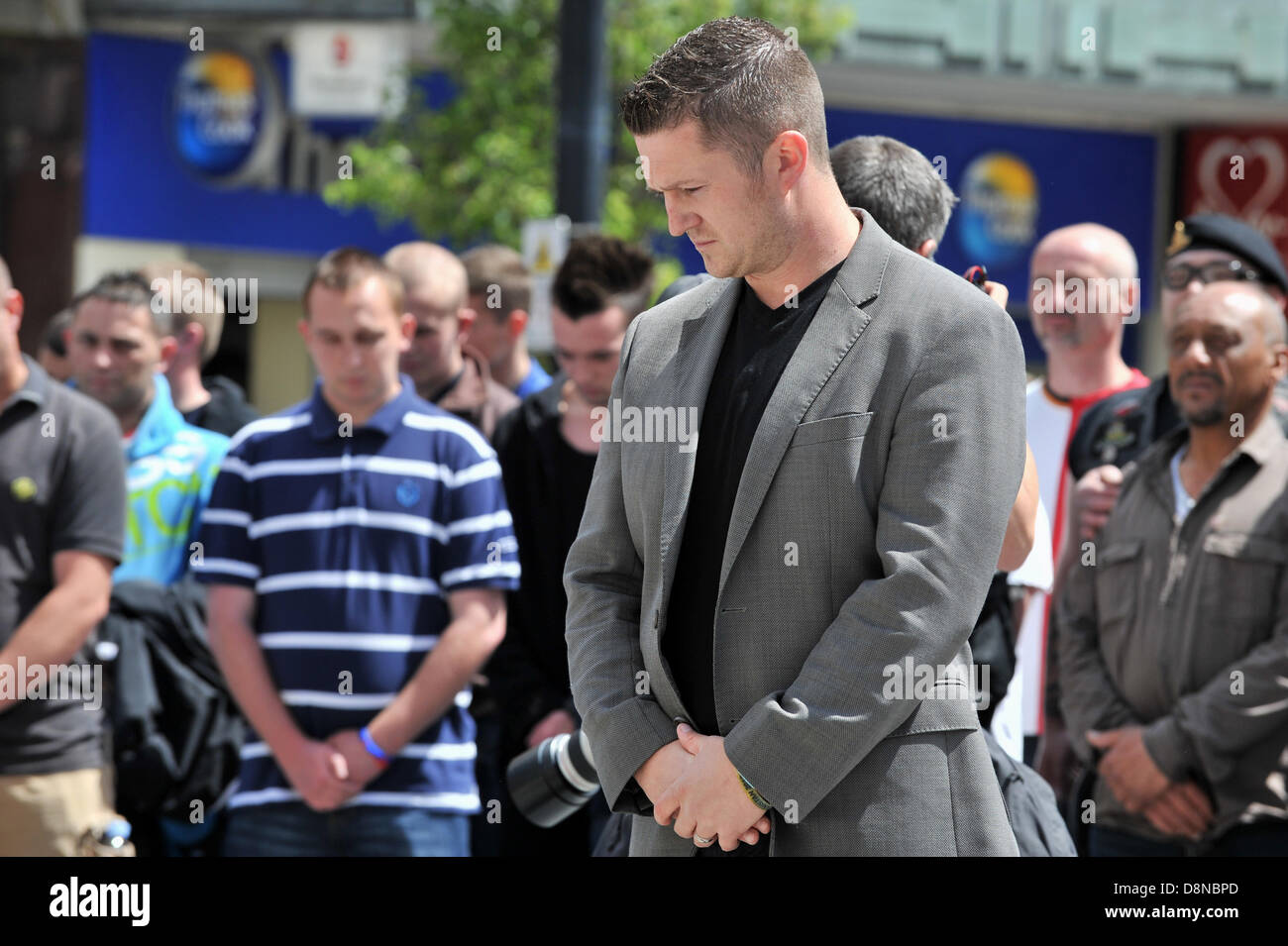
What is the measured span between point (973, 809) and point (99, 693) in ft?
9.65

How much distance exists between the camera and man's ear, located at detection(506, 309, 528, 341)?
6.04m

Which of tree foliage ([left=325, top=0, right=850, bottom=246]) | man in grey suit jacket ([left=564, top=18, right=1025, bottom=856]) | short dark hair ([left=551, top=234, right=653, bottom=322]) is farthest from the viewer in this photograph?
tree foliage ([left=325, top=0, right=850, bottom=246])

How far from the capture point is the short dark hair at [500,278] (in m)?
6.05

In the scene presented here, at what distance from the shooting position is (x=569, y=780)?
10.2ft

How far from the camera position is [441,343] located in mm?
5539

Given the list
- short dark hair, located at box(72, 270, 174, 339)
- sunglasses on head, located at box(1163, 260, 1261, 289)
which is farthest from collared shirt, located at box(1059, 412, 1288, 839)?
short dark hair, located at box(72, 270, 174, 339)

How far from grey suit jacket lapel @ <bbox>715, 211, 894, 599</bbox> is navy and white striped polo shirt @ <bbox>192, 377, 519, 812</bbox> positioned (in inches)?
81.3

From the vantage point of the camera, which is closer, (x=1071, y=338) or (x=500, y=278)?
(x=1071, y=338)

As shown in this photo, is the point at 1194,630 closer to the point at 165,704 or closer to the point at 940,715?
the point at 940,715

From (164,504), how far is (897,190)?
278 cm

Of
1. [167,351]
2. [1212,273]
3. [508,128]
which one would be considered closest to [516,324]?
[167,351]

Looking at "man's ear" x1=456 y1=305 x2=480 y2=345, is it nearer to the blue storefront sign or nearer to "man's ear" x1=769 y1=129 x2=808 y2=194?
"man's ear" x1=769 y1=129 x2=808 y2=194
